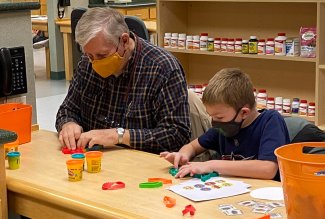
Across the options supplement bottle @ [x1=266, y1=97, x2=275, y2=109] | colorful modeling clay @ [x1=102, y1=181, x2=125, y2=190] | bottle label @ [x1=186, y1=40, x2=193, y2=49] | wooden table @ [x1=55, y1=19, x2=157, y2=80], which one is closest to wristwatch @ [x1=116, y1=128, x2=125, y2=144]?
colorful modeling clay @ [x1=102, y1=181, x2=125, y2=190]

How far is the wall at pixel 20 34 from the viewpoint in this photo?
10.0ft

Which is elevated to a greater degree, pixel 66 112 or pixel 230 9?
pixel 230 9

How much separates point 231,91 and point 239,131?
0.18 m

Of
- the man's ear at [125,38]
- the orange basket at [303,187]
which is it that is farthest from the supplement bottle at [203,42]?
the orange basket at [303,187]

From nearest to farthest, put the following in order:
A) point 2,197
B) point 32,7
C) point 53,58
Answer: point 2,197 < point 32,7 < point 53,58

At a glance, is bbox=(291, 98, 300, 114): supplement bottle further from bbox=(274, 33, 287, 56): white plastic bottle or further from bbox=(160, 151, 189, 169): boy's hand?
bbox=(160, 151, 189, 169): boy's hand

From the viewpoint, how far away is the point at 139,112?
2732 mm

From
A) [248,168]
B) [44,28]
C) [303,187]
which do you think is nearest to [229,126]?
[248,168]

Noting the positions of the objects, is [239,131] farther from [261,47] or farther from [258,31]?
[258,31]

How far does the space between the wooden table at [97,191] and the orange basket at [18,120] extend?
0.10m

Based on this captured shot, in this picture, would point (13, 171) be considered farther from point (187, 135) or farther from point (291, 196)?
point (291, 196)

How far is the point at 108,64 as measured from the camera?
267cm

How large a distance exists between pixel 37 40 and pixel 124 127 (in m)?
6.67

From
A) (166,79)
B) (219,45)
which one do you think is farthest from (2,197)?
(219,45)
